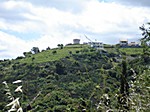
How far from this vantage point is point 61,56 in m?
138

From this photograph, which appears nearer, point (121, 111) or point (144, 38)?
point (121, 111)

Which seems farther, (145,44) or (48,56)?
(48,56)

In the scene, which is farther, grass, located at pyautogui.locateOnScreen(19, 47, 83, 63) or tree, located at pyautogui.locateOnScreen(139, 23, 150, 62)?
grass, located at pyautogui.locateOnScreen(19, 47, 83, 63)

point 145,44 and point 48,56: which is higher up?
point 145,44

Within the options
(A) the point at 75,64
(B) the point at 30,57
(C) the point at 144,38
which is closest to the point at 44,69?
(A) the point at 75,64

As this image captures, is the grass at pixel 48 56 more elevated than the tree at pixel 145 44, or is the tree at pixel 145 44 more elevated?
the tree at pixel 145 44

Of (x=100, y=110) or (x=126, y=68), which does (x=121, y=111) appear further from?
(x=126, y=68)

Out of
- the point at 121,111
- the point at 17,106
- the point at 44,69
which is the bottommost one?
the point at 44,69

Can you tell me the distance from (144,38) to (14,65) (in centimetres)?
12957

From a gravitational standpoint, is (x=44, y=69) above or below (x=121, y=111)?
below

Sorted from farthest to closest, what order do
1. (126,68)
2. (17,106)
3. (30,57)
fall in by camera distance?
1. (30,57)
2. (126,68)
3. (17,106)

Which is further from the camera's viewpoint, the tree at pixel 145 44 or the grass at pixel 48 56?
the grass at pixel 48 56

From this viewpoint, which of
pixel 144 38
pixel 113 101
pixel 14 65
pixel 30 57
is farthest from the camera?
pixel 30 57

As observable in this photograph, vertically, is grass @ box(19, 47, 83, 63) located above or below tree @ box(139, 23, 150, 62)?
below
